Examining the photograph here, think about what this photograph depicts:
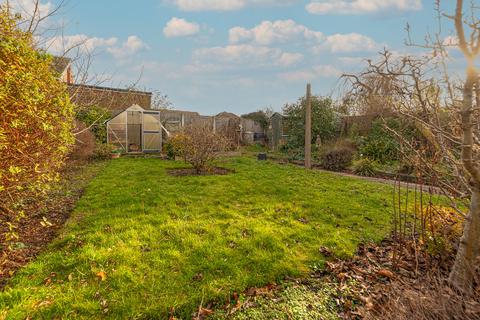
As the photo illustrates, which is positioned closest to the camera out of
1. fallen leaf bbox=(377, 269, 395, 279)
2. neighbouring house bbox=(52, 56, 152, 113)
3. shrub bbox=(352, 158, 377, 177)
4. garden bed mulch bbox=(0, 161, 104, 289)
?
fallen leaf bbox=(377, 269, 395, 279)

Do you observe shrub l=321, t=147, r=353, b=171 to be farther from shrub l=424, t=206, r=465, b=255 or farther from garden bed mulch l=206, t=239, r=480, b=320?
shrub l=424, t=206, r=465, b=255

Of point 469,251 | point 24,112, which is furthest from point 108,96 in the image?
point 469,251

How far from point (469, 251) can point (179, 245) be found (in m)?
3.12

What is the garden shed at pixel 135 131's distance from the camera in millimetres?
14406

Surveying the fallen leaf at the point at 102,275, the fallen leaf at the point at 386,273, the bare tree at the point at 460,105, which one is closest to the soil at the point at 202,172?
the fallen leaf at the point at 102,275

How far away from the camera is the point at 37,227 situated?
4.25m

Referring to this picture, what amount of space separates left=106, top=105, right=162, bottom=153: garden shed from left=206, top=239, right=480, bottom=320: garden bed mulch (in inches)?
519

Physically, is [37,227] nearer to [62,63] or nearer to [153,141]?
[62,63]

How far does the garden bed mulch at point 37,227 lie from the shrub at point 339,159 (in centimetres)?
882

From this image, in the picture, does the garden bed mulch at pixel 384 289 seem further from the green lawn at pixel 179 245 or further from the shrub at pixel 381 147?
the shrub at pixel 381 147

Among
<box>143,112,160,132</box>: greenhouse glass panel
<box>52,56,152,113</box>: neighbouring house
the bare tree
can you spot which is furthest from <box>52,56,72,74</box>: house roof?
<box>143,112,160,132</box>: greenhouse glass panel

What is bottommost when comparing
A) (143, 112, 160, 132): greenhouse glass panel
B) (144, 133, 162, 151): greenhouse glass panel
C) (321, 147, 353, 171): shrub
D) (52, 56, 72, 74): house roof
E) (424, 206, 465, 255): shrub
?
(424, 206, 465, 255): shrub

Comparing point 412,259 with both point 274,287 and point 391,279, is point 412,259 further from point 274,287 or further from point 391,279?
point 274,287

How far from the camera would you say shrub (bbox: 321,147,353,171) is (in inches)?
423
